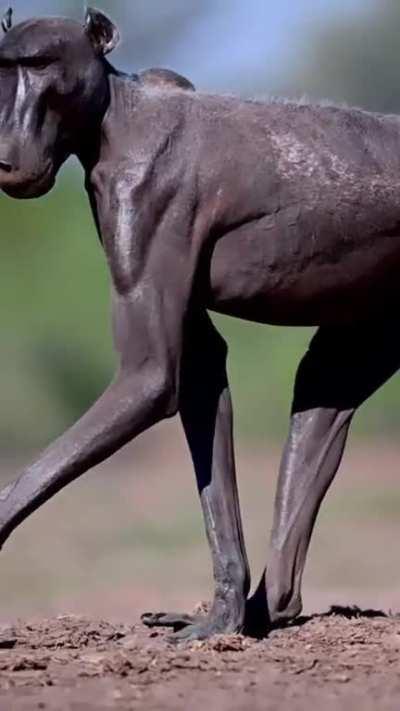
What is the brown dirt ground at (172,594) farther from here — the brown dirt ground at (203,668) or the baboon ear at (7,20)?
the baboon ear at (7,20)

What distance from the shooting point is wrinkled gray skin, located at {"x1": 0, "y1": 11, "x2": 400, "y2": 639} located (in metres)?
8.32

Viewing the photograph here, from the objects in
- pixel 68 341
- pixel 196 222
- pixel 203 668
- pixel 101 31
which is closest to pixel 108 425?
pixel 196 222

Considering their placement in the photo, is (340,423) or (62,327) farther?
(62,327)

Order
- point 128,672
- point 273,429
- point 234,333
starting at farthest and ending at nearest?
point 234,333 → point 273,429 → point 128,672

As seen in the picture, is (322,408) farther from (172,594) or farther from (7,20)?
(172,594)

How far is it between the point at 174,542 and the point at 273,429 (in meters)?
6.27

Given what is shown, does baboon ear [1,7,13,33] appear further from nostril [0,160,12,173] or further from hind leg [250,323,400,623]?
hind leg [250,323,400,623]

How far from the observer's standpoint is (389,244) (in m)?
8.76

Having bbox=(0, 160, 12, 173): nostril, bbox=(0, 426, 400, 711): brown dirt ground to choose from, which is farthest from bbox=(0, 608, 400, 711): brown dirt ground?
bbox=(0, 160, 12, 173): nostril

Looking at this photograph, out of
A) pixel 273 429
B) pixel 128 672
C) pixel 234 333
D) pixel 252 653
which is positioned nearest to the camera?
pixel 128 672

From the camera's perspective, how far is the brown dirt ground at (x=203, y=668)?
7.37m

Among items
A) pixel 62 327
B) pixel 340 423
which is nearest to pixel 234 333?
pixel 62 327

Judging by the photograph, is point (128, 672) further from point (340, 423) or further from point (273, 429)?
point (273, 429)

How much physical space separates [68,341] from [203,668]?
1692cm
